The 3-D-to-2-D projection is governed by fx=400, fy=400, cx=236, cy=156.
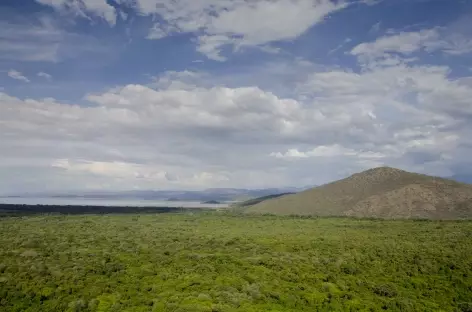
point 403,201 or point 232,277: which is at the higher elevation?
point 403,201

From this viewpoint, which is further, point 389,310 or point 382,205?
point 382,205

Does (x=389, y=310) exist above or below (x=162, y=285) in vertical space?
below

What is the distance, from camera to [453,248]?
192ft

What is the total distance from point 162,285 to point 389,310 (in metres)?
22.7

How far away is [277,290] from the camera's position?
40.8 meters

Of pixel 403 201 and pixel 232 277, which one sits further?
pixel 403 201

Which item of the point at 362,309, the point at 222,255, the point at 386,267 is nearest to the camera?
the point at 362,309

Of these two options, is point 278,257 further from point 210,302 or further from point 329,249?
point 210,302

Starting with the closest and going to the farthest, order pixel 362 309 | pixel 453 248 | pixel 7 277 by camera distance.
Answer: pixel 362 309
pixel 7 277
pixel 453 248

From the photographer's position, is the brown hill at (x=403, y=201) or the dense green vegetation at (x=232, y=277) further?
the brown hill at (x=403, y=201)

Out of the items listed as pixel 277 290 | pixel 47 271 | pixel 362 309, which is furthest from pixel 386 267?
pixel 47 271

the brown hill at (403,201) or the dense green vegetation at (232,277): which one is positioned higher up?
the brown hill at (403,201)

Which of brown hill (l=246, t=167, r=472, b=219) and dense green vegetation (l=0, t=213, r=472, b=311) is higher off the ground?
brown hill (l=246, t=167, r=472, b=219)

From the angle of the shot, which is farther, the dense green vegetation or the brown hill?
the brown hill
